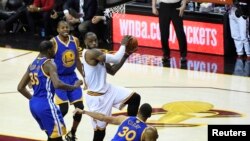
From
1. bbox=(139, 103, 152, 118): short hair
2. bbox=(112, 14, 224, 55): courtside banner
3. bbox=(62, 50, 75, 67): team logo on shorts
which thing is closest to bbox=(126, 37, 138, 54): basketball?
bbox=(62, 50, 75, 67): team logo on shorts

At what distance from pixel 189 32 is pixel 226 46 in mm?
854

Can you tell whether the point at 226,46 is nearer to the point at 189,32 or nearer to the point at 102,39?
the point at 189,32

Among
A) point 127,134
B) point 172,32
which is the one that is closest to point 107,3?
point 127,134

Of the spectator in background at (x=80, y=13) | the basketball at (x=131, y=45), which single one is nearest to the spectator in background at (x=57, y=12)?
the spectator in background at (x=80, y=13)

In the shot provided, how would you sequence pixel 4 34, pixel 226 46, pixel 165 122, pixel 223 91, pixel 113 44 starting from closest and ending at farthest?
pixel 165 122 → pixel 223 91 → pixel 226 46 → pixel 113 44 → pixel 4 34

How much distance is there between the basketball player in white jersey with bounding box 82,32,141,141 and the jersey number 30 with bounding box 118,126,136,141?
1.64 meters

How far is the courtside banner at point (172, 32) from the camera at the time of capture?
15.4m

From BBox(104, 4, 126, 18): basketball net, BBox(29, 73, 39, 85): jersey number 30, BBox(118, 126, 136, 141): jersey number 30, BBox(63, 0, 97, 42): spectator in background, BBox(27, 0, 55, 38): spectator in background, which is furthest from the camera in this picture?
BBox(27, 0, 55, 38): spectator in background

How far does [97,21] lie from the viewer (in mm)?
16141

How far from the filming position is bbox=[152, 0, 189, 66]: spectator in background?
14516 mm

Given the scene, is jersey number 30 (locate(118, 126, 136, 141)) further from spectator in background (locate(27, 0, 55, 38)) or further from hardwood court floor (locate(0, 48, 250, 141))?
spectator in background (locate(27, 0, 55, 38))

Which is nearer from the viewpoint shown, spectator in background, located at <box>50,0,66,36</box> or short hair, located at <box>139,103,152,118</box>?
short hair, located at <box>139,103,152,118</box>

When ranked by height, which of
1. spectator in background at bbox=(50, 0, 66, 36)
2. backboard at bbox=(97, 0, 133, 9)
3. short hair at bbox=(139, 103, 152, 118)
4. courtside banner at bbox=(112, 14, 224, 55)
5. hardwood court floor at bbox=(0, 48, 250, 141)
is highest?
backboard at bbox=(97, 0, 133, 9)

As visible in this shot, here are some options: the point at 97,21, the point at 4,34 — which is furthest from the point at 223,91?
the point at 4,34
